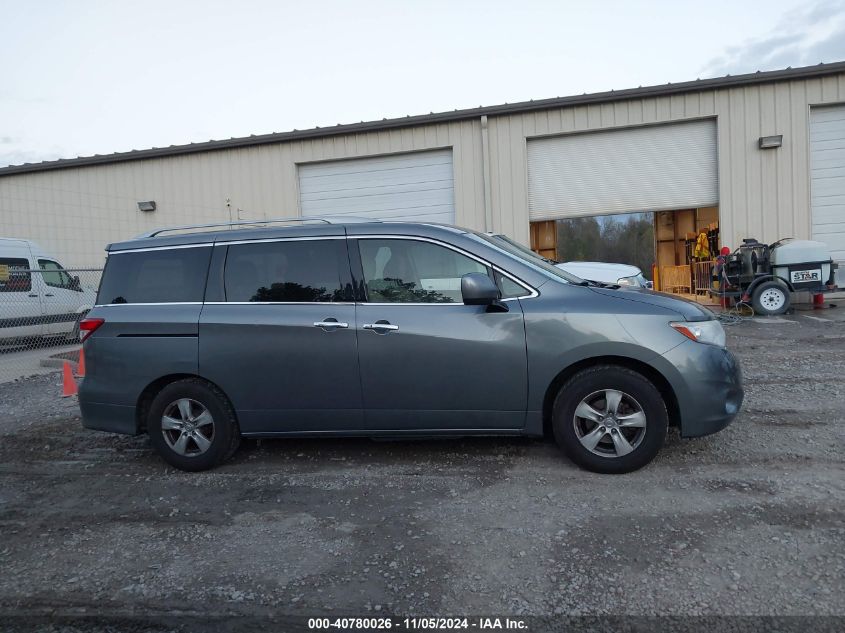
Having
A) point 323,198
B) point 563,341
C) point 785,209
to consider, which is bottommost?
point 563,341

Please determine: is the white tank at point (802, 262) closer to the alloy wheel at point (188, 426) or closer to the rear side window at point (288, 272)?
the rear side window at point (288, 272)

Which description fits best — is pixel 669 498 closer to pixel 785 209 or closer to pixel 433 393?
pixel 433 393

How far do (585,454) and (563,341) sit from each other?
754 millimetres

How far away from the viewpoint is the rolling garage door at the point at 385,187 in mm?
15633

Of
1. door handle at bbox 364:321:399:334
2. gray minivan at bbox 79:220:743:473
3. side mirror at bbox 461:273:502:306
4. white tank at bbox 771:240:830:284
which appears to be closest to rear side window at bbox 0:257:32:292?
gray minivan at bbox 79:220:743:473

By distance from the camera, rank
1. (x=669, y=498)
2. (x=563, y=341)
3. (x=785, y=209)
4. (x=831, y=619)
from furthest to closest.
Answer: (x=785, y=209)
(x=563, y=341)
(x=669, y=498)
(x=831, y=619)

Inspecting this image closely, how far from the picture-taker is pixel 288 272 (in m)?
4.43

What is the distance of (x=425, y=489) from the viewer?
3.97 meters

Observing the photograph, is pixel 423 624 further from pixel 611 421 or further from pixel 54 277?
pixel 54 277

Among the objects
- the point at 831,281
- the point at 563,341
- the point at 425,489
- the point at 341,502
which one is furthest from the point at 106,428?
the point at 831,281

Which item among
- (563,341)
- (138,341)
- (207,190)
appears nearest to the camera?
(563,341)

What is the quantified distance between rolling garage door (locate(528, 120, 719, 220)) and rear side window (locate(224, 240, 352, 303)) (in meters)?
11.6

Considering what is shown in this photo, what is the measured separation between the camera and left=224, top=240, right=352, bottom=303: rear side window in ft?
14.3

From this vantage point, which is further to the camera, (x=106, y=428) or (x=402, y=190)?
(x=402, y=190)
